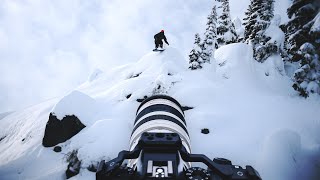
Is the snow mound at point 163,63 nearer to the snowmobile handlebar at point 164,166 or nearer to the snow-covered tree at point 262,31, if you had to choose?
the snow-covered tree at point 262,31

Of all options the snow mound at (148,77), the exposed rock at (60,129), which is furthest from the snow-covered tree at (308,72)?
the exposed rock at (60,129)

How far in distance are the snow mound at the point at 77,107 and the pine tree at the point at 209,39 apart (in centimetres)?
818

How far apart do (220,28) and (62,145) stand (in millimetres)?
19350

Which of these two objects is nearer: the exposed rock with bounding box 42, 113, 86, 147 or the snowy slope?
the snowy slope

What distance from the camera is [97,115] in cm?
1087

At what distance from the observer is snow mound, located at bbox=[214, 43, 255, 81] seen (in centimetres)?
1253

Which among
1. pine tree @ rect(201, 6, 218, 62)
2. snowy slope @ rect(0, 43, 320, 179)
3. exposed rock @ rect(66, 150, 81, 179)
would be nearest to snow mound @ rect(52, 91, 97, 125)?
snowy slope @ rect(0, 43, 320, 179)

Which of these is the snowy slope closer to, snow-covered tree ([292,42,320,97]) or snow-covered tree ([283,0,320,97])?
snow-covered tree ([292,42,320,97])

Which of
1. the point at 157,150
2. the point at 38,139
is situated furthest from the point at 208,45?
the point at 157,150

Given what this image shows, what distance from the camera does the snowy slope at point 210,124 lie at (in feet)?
22.8

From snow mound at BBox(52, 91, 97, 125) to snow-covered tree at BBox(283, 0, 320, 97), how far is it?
9.67m

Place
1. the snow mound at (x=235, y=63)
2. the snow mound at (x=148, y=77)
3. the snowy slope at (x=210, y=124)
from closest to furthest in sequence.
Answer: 1. the snowy slope at (x=210, y=124)
2. the snow mound at (x=148, y=77)
3. the snow mound at (x=235, y=63)

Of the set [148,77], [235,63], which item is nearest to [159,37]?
[148,77]

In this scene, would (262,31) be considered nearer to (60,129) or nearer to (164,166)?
(60,129)
